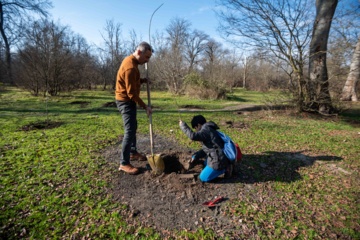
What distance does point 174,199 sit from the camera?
3090 millimetres

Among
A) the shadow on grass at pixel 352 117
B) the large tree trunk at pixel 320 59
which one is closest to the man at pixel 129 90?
the large tree trunk at pixel 320 59

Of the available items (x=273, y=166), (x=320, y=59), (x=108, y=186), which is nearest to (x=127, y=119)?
(x=108, y=186)

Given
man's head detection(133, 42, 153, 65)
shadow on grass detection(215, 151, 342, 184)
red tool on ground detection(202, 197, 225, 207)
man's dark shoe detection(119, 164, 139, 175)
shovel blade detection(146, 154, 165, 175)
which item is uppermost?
man's head detection(133, 42, 153, 65)

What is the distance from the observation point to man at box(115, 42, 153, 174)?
341 cm

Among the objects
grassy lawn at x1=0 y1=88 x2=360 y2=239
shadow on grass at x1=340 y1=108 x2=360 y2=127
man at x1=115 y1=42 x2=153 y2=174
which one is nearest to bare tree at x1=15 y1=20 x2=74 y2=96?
grassy lawn at x1=0 y1=88 x2=360 y2=239

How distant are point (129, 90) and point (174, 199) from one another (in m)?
1.89

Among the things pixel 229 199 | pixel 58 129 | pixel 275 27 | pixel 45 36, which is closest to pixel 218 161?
pixel 229 199

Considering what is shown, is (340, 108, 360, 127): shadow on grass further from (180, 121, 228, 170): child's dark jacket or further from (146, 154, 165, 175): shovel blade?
(146, 154, 165, 175): shovel blade

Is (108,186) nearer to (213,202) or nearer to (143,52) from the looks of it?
(213,202)

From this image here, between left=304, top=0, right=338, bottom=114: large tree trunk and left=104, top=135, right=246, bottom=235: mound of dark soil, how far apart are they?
24.8 feet

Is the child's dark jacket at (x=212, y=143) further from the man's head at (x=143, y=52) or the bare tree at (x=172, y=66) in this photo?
the bare tree at (x=172, y=66)

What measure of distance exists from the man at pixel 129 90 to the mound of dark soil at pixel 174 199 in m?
0.41

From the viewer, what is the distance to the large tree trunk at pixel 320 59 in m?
8.93

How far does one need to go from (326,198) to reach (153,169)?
289cm
